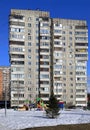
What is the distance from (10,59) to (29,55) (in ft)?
21.2

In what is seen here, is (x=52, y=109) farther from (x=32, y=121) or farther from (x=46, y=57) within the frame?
(x=46, y=57)

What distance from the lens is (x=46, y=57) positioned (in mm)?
122062

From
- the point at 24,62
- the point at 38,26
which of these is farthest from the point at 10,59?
the point at 38,26

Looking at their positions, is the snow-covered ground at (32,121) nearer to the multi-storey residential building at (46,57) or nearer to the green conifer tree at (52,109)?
the green conifer tree at (52,109)

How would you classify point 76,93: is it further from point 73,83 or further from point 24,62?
point 24,62

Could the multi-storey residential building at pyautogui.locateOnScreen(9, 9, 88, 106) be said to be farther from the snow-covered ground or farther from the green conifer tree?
the snow-covered ground

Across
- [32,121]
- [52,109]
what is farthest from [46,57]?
[32,121]

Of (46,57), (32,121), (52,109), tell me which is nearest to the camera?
(32,121)

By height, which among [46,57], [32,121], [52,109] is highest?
[46,57]

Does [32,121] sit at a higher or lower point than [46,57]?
lower

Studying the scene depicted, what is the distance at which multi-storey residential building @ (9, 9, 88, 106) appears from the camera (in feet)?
391

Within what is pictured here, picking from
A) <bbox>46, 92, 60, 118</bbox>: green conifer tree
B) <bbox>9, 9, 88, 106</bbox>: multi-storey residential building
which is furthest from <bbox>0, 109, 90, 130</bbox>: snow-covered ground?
<bbox>9, 9, 88, 106</bbox>: multi-storey residential building

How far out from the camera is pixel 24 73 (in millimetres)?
119562

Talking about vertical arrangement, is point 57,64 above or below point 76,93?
above
